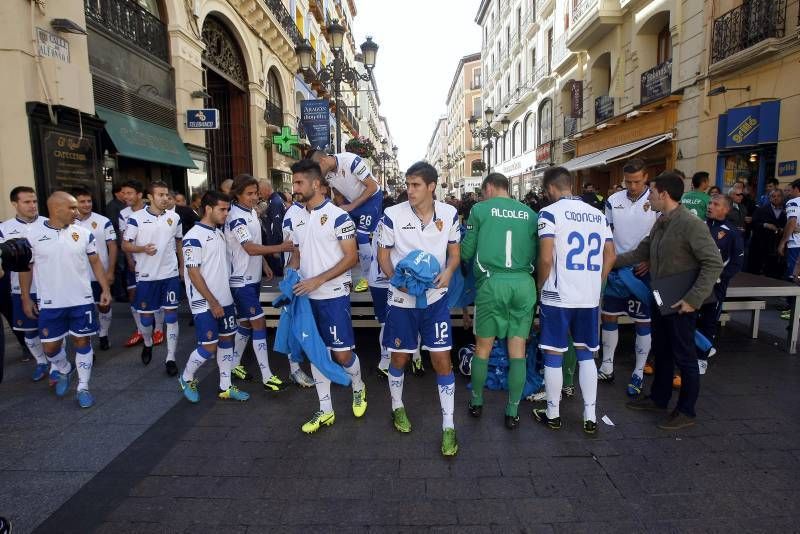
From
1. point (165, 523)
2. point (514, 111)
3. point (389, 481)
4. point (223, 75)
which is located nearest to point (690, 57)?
point (223, 75)

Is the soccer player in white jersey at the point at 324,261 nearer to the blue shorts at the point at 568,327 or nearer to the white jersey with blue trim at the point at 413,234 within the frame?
the white jersey with blue trim at the point at 413,234

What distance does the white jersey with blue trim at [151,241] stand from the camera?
562 cm

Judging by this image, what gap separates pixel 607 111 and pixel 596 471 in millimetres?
18743

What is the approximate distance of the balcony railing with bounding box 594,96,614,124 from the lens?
1869 cm

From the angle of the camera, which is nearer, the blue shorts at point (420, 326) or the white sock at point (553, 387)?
the blue shorts at point (420, 326)

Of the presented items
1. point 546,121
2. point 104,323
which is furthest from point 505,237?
point 546,121

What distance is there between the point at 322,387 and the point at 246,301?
4.49ft

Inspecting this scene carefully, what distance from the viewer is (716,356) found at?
561 cm

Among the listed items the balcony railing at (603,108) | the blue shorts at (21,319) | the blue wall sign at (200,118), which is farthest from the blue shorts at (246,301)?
the balcony railing at (603,108)

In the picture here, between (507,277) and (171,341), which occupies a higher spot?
(507,277)

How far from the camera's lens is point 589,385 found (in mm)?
3750

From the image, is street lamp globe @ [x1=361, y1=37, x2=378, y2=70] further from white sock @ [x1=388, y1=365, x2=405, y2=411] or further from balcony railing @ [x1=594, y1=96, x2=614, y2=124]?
balcony railing @ [x1=594, y1=96, x2=614, y2=124]

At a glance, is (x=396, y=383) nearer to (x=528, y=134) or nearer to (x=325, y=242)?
(x=325, y=242)

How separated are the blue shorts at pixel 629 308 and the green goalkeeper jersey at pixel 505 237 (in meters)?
1.53
